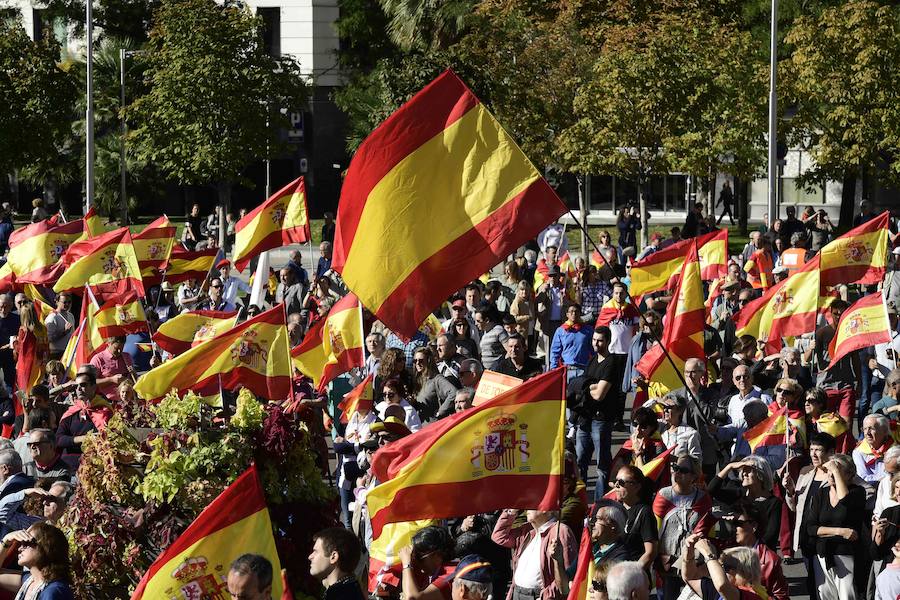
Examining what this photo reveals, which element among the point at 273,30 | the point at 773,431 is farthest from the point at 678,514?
the point at 273,30

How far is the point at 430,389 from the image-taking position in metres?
13.4

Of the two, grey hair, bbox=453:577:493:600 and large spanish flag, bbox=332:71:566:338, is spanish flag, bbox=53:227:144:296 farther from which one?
grey hair, bbox=453:577:493:600

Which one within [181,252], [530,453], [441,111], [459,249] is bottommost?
[181,252]

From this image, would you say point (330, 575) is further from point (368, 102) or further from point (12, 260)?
point (368, 102)

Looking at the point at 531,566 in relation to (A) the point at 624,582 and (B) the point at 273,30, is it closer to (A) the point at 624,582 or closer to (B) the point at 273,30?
(A) the point at 624,582

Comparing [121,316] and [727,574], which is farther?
[121,316]

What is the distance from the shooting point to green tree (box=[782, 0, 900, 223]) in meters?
32.6

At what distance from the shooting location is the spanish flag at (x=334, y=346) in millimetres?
13945

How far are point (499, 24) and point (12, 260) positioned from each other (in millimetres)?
20327

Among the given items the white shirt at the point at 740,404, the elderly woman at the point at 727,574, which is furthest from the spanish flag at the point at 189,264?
the elderly woman at the point at 727,574

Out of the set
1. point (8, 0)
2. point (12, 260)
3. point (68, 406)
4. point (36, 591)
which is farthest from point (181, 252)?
point (8, 0)

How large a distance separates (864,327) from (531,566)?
6315 millimetres

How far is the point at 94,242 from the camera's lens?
1794 centimetres

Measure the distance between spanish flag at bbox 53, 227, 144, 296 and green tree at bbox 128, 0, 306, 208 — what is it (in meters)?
18.5
